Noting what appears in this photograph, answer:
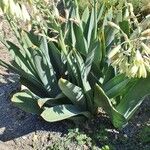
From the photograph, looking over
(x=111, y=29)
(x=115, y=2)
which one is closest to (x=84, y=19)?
(x=111, y=29)

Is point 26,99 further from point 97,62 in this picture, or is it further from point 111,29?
point 111,29

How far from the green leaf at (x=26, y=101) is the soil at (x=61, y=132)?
0.81ft

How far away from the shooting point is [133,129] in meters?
4.35

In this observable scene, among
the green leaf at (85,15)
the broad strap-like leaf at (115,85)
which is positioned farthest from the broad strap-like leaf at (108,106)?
the green leaf at (85,15)

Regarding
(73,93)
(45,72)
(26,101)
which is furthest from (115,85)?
(26,101)

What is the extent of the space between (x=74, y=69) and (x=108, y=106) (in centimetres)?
42

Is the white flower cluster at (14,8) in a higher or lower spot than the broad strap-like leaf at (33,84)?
higher

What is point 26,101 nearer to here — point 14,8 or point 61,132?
point 61,132

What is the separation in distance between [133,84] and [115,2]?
225 cm

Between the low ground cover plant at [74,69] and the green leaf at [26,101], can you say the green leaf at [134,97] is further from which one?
the green leaf at [26,101]

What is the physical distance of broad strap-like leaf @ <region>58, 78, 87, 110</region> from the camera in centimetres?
382

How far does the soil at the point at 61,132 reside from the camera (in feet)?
13.8

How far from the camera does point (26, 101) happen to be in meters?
4.14

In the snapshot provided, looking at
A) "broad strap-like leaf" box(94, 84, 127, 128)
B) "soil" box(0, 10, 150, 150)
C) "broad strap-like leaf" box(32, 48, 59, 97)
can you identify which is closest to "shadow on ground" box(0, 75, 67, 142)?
"soil" box(0, 10, 150, 150)
